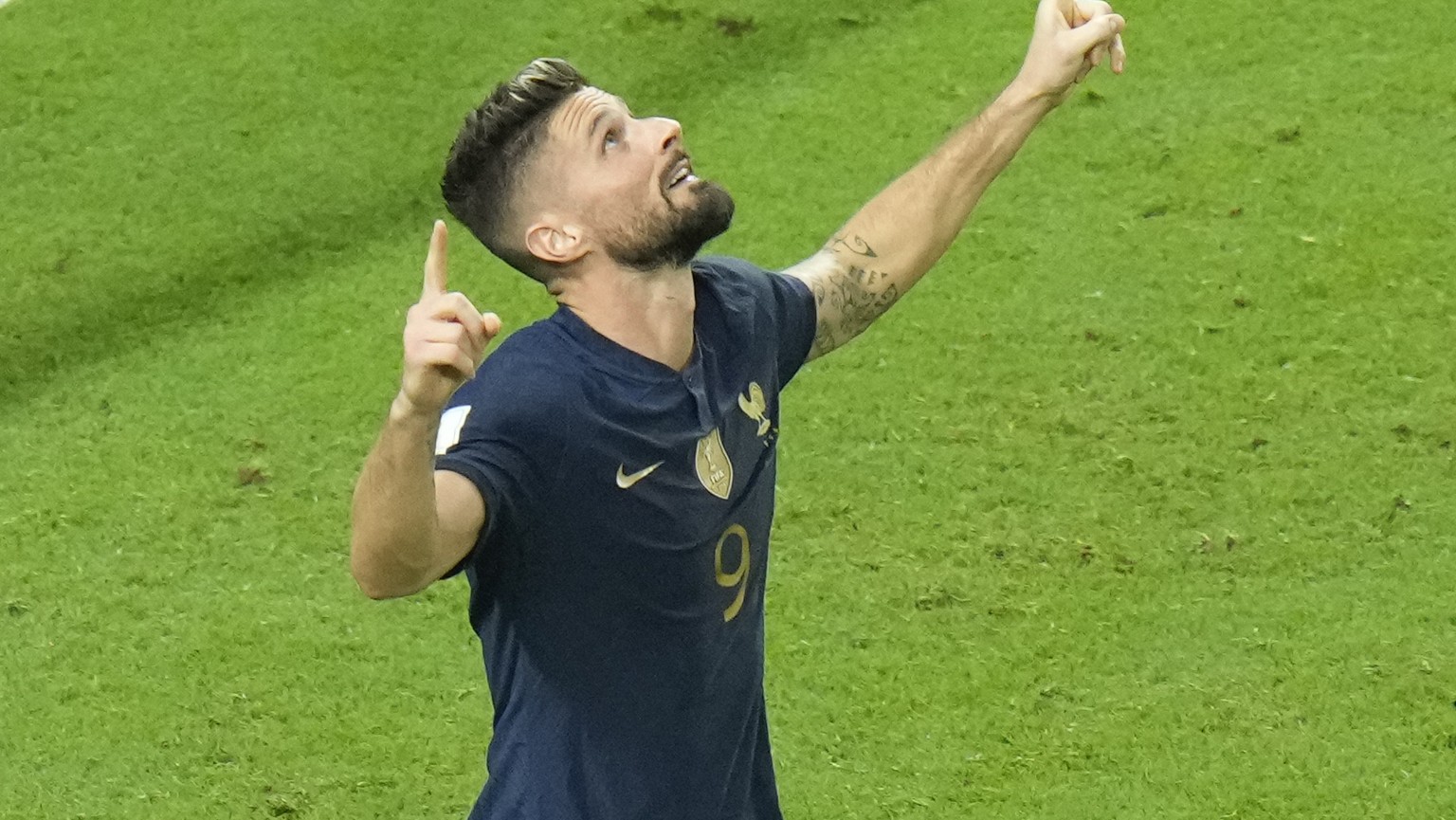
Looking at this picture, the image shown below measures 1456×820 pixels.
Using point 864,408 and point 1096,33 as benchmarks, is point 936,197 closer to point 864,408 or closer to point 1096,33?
point 1096,33

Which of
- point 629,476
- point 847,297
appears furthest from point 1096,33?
point 629,476

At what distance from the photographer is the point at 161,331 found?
5.72 meters

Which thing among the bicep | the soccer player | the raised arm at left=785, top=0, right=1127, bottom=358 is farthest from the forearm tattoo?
the bicep

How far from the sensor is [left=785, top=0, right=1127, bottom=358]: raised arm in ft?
9.93

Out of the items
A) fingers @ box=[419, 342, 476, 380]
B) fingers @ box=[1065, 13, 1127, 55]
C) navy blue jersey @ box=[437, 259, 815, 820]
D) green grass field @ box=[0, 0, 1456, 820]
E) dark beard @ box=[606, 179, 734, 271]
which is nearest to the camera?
fingers @ box=[419, 342, 476, 380]

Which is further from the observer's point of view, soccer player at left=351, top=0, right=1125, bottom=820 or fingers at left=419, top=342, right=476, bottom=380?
soccer player at left=351, top=0, right=1125, bottom=820

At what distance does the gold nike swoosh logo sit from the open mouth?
407 millimetres

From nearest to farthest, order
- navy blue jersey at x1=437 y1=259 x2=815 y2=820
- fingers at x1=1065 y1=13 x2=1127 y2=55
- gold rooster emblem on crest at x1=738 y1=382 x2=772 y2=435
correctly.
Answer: navy blue jersey at x1=437 y1=259 x2=815 y2=820, gold rooster emblem on crest at x1=738 y1=382 x2=772 y2=435, fingers at x1=1065 y1=13 x2=1127 y2=55

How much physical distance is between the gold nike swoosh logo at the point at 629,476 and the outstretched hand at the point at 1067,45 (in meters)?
0.99

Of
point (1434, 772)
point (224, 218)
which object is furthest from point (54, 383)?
point (1434, 772)

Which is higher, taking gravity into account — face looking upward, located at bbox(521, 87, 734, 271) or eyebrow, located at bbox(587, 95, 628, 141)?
eyebrow, located at bbox(587, 95, 628, 141)

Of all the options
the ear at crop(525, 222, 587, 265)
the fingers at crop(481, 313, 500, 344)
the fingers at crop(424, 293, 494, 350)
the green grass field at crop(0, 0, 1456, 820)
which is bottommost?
the green grass field at crop(0, 0, 1456, 820)

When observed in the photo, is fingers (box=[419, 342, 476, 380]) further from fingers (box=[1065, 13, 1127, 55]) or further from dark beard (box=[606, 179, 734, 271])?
fingers (box=[1065, 13, 1127, 55])

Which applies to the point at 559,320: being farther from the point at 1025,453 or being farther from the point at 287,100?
the point at 287,100
